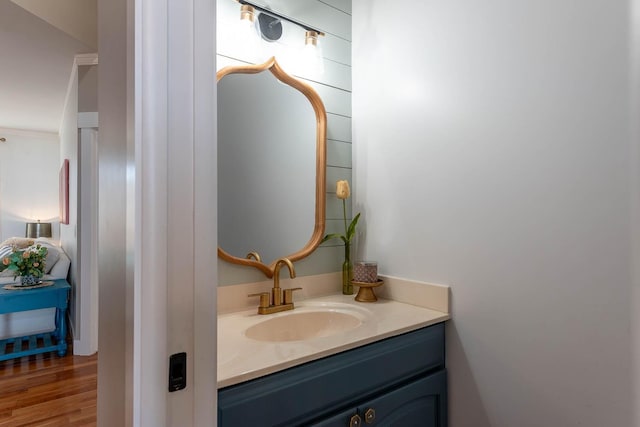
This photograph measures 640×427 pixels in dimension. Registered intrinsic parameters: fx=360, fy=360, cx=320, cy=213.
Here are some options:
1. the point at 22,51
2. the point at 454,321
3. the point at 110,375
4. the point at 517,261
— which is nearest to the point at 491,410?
the point at 454,321

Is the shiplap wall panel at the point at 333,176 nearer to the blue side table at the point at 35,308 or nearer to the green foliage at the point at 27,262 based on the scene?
the blue side table at the point at 35,308

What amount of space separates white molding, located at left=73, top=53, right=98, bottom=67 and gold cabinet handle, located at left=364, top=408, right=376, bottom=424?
10.6 ft

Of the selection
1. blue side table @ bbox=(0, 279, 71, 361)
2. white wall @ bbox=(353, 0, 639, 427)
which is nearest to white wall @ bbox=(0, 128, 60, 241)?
blue side table @ bbox=(0, 279, 71, 361)

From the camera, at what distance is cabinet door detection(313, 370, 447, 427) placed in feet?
3.39

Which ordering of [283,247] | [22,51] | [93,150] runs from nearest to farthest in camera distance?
[283,247] < [22,51] < [93,150]

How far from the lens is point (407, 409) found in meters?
1.20

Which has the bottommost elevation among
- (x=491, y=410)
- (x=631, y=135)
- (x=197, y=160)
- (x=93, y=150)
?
(x=491, y=410)

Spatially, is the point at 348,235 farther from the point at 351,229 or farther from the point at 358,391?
the point at 358,391

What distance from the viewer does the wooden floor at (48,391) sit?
2074 mm

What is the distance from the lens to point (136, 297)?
0.58m

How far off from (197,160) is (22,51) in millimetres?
3252

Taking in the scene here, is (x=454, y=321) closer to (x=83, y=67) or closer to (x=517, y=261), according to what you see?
(x=517, y=261)

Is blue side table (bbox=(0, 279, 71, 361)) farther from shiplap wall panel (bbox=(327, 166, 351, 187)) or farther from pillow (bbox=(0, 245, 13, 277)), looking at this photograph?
shiplap wall panel (bbox=(327, 166, 351, 187))

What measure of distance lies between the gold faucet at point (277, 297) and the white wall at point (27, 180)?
564 cm
